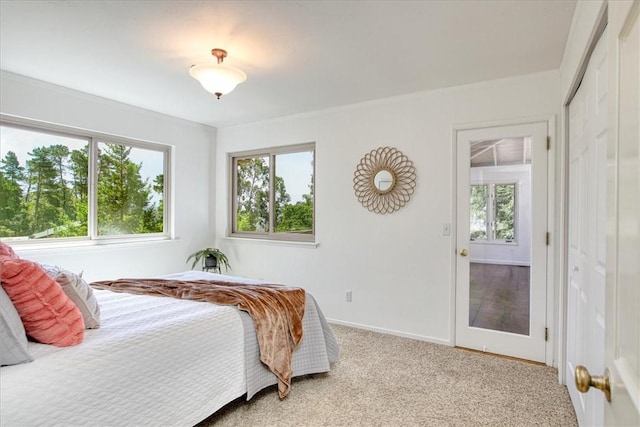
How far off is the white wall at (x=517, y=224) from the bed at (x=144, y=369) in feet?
5.73

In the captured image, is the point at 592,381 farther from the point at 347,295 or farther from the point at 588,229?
the point at 347,295

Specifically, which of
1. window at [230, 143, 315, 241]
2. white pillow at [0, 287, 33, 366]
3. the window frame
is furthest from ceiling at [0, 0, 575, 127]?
white pillow at [0, 287, 33, 366]

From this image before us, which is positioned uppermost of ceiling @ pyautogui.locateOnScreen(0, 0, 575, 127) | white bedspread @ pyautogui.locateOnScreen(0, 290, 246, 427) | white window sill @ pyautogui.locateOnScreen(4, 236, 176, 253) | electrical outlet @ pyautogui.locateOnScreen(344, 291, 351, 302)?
ceiling @ pyautogui.locateOnScreen(0, 0, 575, 127)

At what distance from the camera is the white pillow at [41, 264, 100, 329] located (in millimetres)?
1703

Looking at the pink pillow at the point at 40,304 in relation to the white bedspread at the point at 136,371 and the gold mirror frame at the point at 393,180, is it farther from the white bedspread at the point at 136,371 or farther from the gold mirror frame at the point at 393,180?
the gold mirror frame at the point at 393,180

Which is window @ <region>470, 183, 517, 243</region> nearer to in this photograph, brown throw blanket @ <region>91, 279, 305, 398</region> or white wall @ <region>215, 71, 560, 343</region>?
white wall @ <region>215, 71, 560, 343</region>

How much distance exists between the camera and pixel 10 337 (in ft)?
4.46

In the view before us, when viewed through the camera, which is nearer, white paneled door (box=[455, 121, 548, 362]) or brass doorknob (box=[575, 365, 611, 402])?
brass doorknob (box=[575, 365, 611, 402])

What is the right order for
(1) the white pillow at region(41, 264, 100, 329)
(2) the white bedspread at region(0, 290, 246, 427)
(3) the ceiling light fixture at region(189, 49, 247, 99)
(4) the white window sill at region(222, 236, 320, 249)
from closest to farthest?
1. (2) the white bedspread at region(0, 290, 246, 427)
2. (1) the white pillow at region(41, 264, 100, 329)
3. (3) the ceiling light fixture at region(189, 49, 247, 99)
4. (4) the white window sill at region(222, 236, 320, 249)

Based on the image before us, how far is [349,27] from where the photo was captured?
7.31ft

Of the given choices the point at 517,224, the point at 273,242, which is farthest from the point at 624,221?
the point at 273,242

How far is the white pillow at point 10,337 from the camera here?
1343 millimetres

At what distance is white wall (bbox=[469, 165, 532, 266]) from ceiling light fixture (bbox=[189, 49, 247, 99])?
2202 millimetres

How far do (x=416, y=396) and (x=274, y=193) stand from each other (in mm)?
2904
